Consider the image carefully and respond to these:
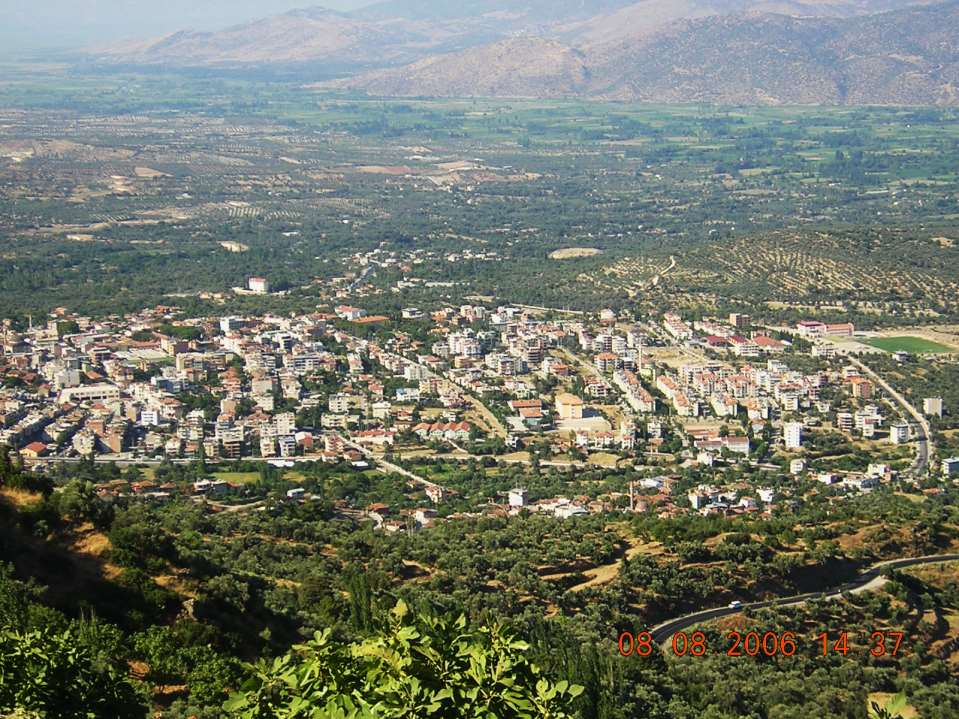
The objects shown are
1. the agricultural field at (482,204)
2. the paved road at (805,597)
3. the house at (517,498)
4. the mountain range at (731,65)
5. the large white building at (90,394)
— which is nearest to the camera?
the paved road at (805,597)

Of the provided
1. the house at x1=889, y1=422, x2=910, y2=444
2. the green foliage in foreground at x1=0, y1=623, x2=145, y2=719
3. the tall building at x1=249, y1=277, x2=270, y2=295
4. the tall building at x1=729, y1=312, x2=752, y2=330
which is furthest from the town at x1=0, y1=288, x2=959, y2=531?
the green foliage in foreground at x1=0, y1=623, x2=145, y2=719

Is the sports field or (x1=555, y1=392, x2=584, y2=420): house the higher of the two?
(x1=555, y1=392, x2=584, y2=420): house

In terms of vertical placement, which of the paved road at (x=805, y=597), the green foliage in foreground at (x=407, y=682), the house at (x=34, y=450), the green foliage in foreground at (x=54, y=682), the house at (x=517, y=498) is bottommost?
the house at (x=517, y=498)

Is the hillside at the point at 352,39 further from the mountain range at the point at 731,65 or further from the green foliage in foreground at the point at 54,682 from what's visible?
the green foliage in foreground at the point at 54,682

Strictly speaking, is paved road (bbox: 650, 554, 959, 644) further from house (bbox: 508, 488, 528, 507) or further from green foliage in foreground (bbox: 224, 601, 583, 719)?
green foliage in foreground (bbox: 224, 601, 583, 719)

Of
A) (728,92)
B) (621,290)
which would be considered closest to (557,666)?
(621,290)
